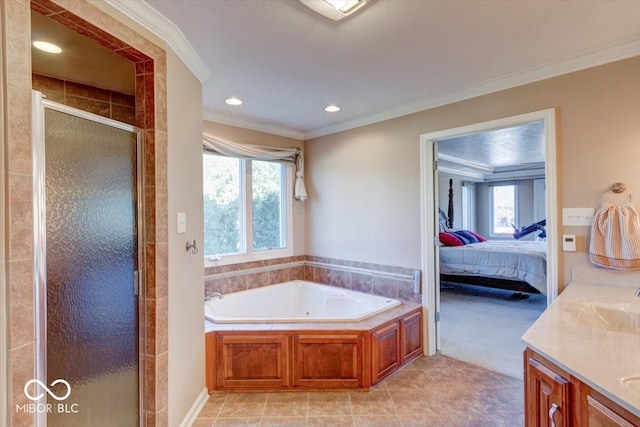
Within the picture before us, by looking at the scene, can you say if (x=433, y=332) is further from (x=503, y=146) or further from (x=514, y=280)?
(x=503, y=146)

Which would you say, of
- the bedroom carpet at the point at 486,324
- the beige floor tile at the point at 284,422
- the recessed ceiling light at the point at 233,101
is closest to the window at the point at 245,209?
the recessed ceiling light at the point at 233,101

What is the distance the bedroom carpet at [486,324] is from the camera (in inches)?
117

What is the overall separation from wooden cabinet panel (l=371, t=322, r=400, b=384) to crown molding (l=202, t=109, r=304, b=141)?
2.48 m

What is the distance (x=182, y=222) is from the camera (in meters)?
1.98

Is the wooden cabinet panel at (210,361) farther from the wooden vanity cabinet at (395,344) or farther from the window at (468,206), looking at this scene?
the window at (468,206)

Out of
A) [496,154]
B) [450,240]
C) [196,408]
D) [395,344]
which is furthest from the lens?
[496,154]

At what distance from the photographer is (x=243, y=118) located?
3445 mm

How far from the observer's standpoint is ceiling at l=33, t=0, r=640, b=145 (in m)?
1.63

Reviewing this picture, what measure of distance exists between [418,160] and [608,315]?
5.99 feet

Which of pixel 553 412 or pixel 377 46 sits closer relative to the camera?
pixel 553 412

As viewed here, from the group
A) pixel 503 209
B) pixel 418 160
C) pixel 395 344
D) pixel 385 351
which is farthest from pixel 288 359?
pixel 503 209

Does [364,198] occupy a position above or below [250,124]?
below

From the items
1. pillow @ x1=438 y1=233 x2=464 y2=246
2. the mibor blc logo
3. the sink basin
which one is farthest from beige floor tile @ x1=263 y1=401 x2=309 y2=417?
pillow @ x1=438 y1=233 x2=464 y2=246

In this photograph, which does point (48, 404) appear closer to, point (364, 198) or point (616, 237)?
point (364, 198)
